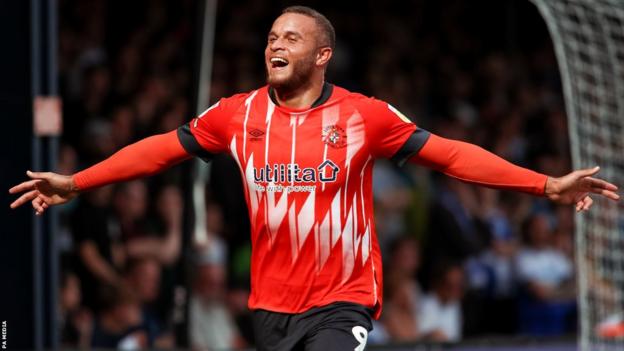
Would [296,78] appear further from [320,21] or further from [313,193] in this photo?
[313,193]

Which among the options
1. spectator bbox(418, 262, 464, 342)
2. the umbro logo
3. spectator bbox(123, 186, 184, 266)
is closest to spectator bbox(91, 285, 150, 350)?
Result: spectator bbox(123, 186, 184, 266)

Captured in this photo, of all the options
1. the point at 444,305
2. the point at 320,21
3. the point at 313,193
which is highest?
the point at 320,21

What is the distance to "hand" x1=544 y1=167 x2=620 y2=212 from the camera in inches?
215

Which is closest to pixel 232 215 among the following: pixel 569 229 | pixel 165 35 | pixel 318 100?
pixel 165 35

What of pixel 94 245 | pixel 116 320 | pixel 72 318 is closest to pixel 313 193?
pixel 94 245

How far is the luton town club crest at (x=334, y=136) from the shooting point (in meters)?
5.48

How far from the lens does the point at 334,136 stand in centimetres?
548

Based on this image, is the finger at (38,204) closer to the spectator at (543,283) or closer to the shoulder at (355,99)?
the shoulder at (355,99)

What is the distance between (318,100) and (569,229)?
682 cm

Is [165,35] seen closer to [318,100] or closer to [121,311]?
[121,311]

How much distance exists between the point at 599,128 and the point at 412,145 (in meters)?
4.93

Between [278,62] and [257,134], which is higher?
[278,62]

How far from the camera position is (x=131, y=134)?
9.62 metres


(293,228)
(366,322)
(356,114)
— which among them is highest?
(356,114)
